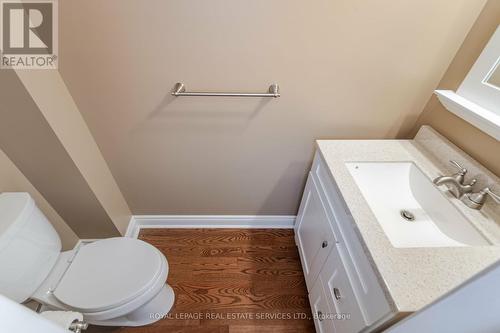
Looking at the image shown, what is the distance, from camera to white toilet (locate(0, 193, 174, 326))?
35.4 inches

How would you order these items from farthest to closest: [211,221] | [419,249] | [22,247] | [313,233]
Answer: [211,221] < [313,233] < [22,247] < [419,249]

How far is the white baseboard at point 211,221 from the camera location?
1.68 m

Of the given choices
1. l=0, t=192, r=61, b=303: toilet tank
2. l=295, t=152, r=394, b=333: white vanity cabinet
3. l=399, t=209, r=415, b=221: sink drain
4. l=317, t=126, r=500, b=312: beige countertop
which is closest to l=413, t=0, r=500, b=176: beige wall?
l=317, t=126, r=500, b=312: beige countertop

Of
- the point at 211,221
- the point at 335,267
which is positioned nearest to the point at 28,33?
the point at 211,221

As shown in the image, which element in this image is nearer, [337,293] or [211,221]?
[337,293]

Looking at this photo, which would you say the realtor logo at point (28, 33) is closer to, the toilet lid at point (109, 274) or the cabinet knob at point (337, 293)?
the toilet lid at point (109, 274)

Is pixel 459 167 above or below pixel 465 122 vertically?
below

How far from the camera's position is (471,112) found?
0.88 m

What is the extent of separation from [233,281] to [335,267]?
75 cm

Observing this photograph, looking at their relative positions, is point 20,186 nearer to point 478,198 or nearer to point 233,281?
point 233,281

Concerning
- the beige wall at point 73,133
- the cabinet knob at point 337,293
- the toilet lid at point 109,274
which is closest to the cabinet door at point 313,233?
the cabinet knob at point 337,293

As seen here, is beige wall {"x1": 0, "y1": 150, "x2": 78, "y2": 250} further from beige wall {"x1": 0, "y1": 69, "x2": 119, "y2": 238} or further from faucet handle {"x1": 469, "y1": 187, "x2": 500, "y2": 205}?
faucet handle {"x1": 469, "y1": 187, "x2": 500, "y2": 205}

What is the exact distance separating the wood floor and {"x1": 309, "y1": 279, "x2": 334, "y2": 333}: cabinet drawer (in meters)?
0.19

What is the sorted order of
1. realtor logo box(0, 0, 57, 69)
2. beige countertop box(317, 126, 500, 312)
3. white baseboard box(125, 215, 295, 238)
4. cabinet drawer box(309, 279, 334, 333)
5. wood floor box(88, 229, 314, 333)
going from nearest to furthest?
beige countertop box(317, 126, 500, 312)
realtor logo box(0, 0, 57, 69)
cabinet drawer box(309, 279, 334, 333)
wood floor box(88, 229, 314, 333)
white baseboard box(125, 215, 295, 238)
